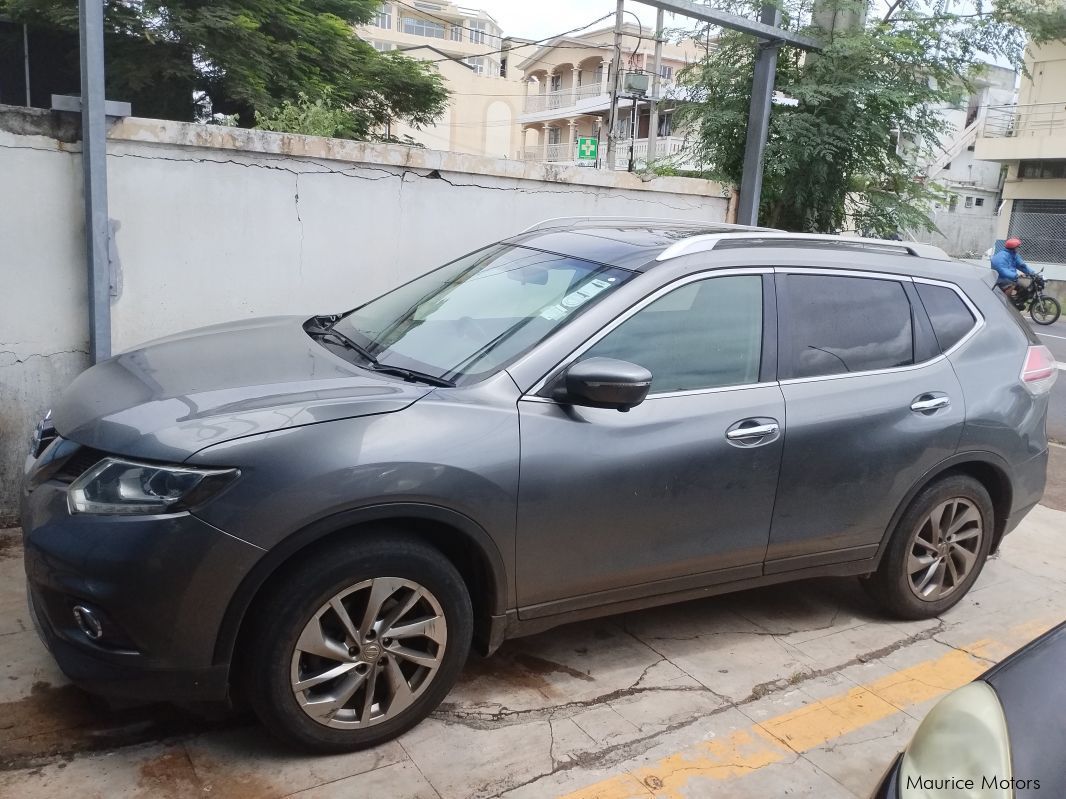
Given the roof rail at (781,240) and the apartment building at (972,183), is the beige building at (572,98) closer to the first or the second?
the apartment building at (972,183)

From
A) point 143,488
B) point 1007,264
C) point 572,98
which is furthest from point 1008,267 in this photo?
point 572,98

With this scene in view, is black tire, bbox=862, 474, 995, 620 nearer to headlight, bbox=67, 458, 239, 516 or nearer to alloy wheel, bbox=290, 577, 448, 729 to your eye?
alloy wheel, bbox=290, 577, 448, 729

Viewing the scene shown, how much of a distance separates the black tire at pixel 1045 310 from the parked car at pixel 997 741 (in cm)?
1689

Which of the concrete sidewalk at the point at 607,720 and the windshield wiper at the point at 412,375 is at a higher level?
the windshield wiper at the point at 412,375

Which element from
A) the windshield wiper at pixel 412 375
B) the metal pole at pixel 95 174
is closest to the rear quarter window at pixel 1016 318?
the windshield wiper at pixel 412 375

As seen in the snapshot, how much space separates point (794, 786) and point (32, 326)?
13.5 ft

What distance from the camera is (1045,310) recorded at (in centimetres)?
1686

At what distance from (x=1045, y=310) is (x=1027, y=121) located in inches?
634

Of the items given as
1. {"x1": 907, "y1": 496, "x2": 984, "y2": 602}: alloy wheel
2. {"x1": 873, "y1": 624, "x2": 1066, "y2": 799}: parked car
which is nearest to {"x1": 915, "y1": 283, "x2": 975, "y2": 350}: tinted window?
{"x1": 907, "y1": 496, "x2": 984, "y2": 602}: alloy wheel

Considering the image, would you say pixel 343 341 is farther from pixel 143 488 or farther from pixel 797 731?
pixel 797 731

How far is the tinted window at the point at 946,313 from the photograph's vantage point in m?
4.08

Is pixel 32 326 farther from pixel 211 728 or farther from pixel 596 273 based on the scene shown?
pixel 596 273

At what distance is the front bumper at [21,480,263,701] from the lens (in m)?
2.54

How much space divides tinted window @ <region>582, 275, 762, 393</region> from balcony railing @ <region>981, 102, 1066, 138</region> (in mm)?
29805
